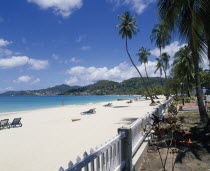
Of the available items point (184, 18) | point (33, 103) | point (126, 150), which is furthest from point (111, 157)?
point (33, 103)

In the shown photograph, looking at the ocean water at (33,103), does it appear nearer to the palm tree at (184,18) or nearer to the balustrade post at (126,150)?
the palm tree at (184,18)

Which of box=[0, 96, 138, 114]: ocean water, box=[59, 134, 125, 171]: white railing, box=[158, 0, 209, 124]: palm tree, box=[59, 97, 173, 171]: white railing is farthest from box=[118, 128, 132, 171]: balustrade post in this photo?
box=[0, 96, 138, 114]: ocean water

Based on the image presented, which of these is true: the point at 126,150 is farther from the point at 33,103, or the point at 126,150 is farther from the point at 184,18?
the point at 33,103

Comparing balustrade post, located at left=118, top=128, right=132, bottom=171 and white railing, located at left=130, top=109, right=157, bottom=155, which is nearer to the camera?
balustrade post, located at left=118, top=128, right=132, bottom=171

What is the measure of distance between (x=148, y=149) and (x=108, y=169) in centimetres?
272

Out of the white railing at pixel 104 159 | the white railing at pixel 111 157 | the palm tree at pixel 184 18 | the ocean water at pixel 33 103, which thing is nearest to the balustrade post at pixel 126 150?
the white railing at pixel 111 157

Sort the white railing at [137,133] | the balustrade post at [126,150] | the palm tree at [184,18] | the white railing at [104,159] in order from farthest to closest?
the palm tree at [184,18], the white railing at [137,133], the balustrade post at [126,150], the white railing at [104,159]

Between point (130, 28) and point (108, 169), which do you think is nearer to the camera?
point (108, 169)

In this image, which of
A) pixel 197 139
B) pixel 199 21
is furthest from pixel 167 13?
pixel 197 139

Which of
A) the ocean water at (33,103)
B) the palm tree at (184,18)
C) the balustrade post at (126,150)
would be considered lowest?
the ocean water at (33,103)

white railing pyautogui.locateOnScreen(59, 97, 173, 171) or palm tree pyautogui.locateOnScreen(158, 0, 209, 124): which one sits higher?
palm tree pyautogui.locateOnScreen(158, 0, 209, 124)

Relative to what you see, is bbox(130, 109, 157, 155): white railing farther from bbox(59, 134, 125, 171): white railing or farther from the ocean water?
the ocean water

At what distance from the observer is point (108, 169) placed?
2.88 metres

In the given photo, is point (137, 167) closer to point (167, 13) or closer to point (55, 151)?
point (55, 151)
